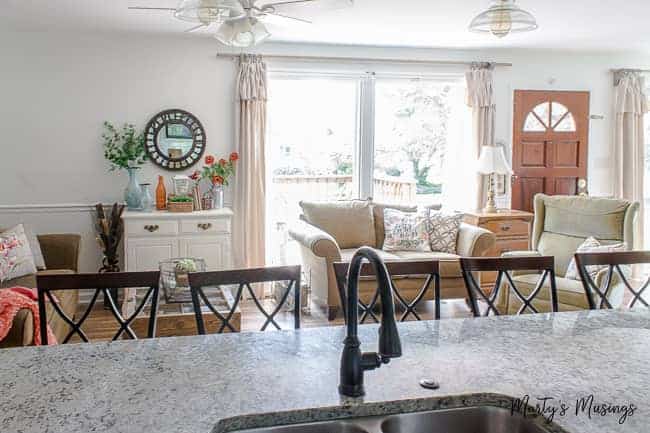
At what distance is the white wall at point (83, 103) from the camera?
5703 millimetres

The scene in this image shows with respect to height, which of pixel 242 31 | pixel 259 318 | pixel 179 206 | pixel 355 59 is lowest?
pixel 259 318

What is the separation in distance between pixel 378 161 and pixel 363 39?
1.26 meters

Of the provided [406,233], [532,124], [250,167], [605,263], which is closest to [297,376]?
[605,263]

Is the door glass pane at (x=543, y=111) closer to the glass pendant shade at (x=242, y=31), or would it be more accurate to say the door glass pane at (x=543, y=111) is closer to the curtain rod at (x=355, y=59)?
the curtain rod at (x=355, y=59)

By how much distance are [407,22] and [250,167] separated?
1922 millimetres

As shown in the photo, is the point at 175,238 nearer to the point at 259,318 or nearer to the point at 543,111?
the point at 259,318

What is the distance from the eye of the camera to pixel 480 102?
6.56 metres

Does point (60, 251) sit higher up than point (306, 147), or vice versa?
point (306, 147)

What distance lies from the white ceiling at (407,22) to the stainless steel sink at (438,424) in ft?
11.3

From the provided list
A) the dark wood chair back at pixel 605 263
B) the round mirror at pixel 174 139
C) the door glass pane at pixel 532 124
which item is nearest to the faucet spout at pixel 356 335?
the dark wood chair back at pixel 605 263

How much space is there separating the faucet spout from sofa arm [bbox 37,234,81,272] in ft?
14.0

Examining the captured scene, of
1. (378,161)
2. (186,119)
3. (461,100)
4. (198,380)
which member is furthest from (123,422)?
(461,100)

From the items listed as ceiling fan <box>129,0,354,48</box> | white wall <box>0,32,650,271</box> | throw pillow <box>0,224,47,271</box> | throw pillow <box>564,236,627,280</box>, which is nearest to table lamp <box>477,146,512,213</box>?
throw pillow <box>564,236,627,280</box>

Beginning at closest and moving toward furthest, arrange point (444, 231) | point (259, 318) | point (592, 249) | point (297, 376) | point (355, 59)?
point (297, 376) → point (592, 249) → point (259, 318) → point (444, 231) → point (355, 59)
